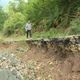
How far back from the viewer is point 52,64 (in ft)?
55.6

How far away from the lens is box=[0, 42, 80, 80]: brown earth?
47.4ft

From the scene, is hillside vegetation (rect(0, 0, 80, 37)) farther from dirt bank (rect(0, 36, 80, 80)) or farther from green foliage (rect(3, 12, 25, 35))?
dirt bank (rect(0, 36, 80, 80))

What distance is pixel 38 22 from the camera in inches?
1260

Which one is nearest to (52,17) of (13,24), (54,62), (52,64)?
(54,62)

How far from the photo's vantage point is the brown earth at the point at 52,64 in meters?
14.5

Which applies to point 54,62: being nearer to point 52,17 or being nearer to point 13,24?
point 52,17

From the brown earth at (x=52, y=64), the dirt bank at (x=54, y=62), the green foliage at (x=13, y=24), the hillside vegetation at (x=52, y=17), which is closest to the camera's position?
the brown earth at (x=52, y=64)

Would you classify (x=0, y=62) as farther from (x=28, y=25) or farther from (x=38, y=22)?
(x=38, y=22)

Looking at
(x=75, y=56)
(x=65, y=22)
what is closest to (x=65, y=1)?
(x=65, y=22)

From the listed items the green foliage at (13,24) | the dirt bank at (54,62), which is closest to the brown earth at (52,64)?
the dirt bank at (54,62)

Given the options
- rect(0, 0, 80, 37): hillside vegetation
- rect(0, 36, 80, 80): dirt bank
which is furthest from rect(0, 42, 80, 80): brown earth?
rect(0, 0, 80, 37): hillside vegetation

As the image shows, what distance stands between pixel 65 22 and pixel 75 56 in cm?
918

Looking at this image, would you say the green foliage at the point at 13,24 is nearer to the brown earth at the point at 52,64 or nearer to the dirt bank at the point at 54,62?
the brown earth at the point at 52,64

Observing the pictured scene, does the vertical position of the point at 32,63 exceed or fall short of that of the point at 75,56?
it falls short
